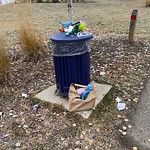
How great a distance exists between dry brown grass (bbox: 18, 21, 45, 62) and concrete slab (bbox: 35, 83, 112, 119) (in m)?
0.97

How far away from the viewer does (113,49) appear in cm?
440

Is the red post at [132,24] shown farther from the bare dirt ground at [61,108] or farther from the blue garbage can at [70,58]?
the blue garbage can at [70,58]

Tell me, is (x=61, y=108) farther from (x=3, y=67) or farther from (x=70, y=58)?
(x=3, y=67)

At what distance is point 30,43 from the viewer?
3.69 metres

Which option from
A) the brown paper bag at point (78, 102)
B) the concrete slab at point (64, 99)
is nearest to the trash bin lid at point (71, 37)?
the brown paper bag at point (78, 102)


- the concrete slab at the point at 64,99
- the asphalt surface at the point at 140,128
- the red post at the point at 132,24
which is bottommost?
the asphalt surface at the point at 140,128

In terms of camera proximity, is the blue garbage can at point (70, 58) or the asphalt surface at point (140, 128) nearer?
the asphalt surface at point (140, 128)

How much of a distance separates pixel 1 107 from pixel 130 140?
60.0 inches

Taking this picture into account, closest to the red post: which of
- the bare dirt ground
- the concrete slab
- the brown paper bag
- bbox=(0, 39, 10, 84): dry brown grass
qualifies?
the bare dirt ground

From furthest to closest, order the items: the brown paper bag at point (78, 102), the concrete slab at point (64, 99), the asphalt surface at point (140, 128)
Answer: the concrete slab at point (64, 99), the brown paper bag at point (78, 102), the asphalt surface at point (140, 128)

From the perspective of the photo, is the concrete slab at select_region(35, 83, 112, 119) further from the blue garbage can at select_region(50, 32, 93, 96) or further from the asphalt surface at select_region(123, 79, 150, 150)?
the asphalt surface at select_region(123, 79, 150, 150)

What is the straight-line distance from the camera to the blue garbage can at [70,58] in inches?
94.2

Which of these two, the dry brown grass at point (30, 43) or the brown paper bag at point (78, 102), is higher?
the dry brown grass at point (30, 43)

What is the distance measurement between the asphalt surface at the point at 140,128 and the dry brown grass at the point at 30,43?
184 centimetres
